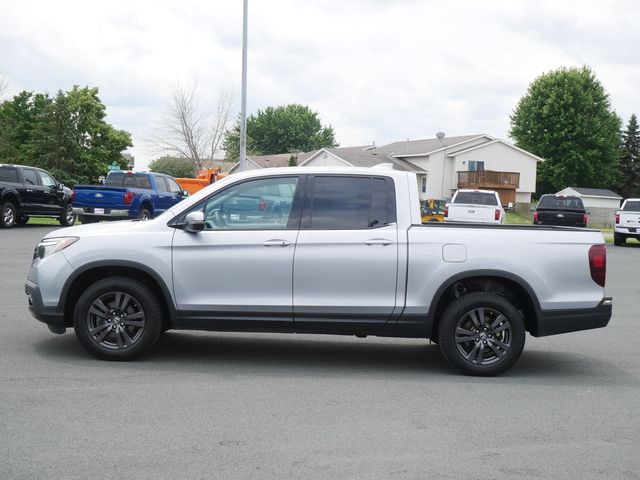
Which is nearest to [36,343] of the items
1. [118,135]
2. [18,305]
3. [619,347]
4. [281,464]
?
[18,305]

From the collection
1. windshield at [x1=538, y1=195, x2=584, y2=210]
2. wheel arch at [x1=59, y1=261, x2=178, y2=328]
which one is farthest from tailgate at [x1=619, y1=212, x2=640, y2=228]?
wheel arch at [x1=59, y1=261, x2=178, y2=328]

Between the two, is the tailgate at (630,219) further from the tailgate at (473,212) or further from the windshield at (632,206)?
the tailgate at (473,212)

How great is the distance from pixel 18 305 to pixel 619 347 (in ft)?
23.7

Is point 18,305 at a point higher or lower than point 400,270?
lower

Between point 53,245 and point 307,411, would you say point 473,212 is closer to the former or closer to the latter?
point 53,245

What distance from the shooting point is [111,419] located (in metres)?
5.64

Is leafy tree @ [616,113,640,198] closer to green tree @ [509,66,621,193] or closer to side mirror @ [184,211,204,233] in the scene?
green tree @ [509,66,621,193]

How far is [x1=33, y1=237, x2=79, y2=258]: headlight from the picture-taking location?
24.8ft

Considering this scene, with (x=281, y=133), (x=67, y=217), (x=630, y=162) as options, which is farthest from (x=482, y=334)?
(x=281, y=133)

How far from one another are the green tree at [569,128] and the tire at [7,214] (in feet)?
198

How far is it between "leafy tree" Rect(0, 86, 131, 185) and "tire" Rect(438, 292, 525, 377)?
6165 centimetres

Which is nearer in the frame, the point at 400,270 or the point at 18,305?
the point at 400,270

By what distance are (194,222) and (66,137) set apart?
208ft

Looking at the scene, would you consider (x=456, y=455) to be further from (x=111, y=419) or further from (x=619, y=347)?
(x=619, y=347)
